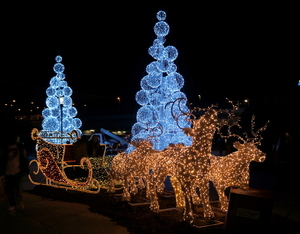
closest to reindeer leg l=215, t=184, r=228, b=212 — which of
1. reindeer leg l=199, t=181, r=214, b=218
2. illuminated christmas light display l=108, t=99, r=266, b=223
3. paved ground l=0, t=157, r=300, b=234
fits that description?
illuminated christmas light display l=108, t=99, r=266, b=223

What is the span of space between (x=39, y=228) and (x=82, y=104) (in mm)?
45791

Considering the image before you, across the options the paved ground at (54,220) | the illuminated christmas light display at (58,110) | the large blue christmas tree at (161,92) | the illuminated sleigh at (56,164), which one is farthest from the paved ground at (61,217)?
the illuminated christmas light display at (58,110)

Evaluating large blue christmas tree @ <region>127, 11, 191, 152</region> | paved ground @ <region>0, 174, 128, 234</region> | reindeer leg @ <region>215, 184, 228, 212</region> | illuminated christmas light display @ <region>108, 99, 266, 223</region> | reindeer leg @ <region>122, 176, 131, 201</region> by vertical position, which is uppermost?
large blue christmas tree @ <region>127, 11, 191, 152</region>

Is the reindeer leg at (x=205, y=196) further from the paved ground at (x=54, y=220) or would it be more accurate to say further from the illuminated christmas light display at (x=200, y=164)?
the paved ground at (x=54, y=220)

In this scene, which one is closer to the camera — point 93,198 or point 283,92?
point 93,198

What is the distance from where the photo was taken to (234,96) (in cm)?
3769

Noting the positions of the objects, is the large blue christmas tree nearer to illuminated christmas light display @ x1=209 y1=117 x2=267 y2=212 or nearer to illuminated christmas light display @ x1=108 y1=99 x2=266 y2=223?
illuminated christmas light display @ x1=108 y1=99 x2=266 y2=223

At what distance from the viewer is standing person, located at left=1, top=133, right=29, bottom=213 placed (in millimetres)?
6449

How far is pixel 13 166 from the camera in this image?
647 centimetres

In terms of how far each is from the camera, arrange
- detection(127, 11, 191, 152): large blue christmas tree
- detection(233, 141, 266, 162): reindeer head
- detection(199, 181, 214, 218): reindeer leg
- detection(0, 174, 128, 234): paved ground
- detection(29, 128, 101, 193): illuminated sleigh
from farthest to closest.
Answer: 1. detection(127, 11, 191, 152): large blue christmas tree
2. detection(29, 128, 101, 193): illuminated sleigh
3. detection(233, 141, 266, 162): reindeer head
4. detection(199, 181, 214, 218): reindeer leg
5. detection(0, 174, 128, 234): paved ground

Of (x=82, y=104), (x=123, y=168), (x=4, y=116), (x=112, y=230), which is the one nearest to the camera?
(x=112, y=230)

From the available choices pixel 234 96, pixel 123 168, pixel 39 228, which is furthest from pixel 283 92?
pixel 39 228

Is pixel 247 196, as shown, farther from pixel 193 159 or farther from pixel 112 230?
pixel 112 230

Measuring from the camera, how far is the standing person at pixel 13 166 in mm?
6449
